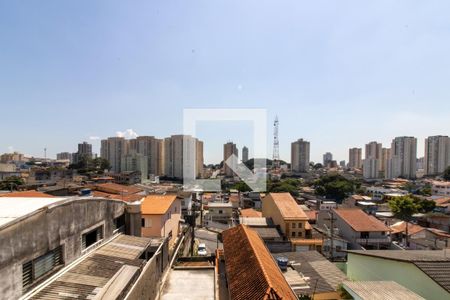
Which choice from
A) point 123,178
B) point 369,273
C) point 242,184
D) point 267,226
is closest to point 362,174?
point 242,184

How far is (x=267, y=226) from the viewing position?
20906 millimetres

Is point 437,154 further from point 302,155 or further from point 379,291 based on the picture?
point 379,291

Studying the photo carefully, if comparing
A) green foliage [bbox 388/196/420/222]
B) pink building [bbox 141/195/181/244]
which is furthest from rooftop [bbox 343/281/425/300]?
green foliage [bbox 388/196/420/222]

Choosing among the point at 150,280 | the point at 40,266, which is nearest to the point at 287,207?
the point at 150,280

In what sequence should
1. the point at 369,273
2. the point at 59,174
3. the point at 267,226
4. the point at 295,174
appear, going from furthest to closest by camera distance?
1. the point at 295,174
2. the point at 59,174
3. the point at 267,226
4. the point at 369,273

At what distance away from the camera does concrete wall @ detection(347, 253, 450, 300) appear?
7.98 m

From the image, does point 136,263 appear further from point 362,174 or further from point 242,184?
point 362,174

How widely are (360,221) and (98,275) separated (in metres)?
18.6

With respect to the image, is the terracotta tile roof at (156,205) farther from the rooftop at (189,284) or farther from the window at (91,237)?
the window at (91,237)

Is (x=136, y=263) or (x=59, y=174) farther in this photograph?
(x=59, y=174)

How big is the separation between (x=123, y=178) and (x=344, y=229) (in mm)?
43677

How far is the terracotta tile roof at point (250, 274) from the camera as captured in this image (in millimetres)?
5977

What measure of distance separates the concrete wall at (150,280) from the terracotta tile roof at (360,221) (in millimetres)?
14839

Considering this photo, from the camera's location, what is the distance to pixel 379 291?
719 cm
